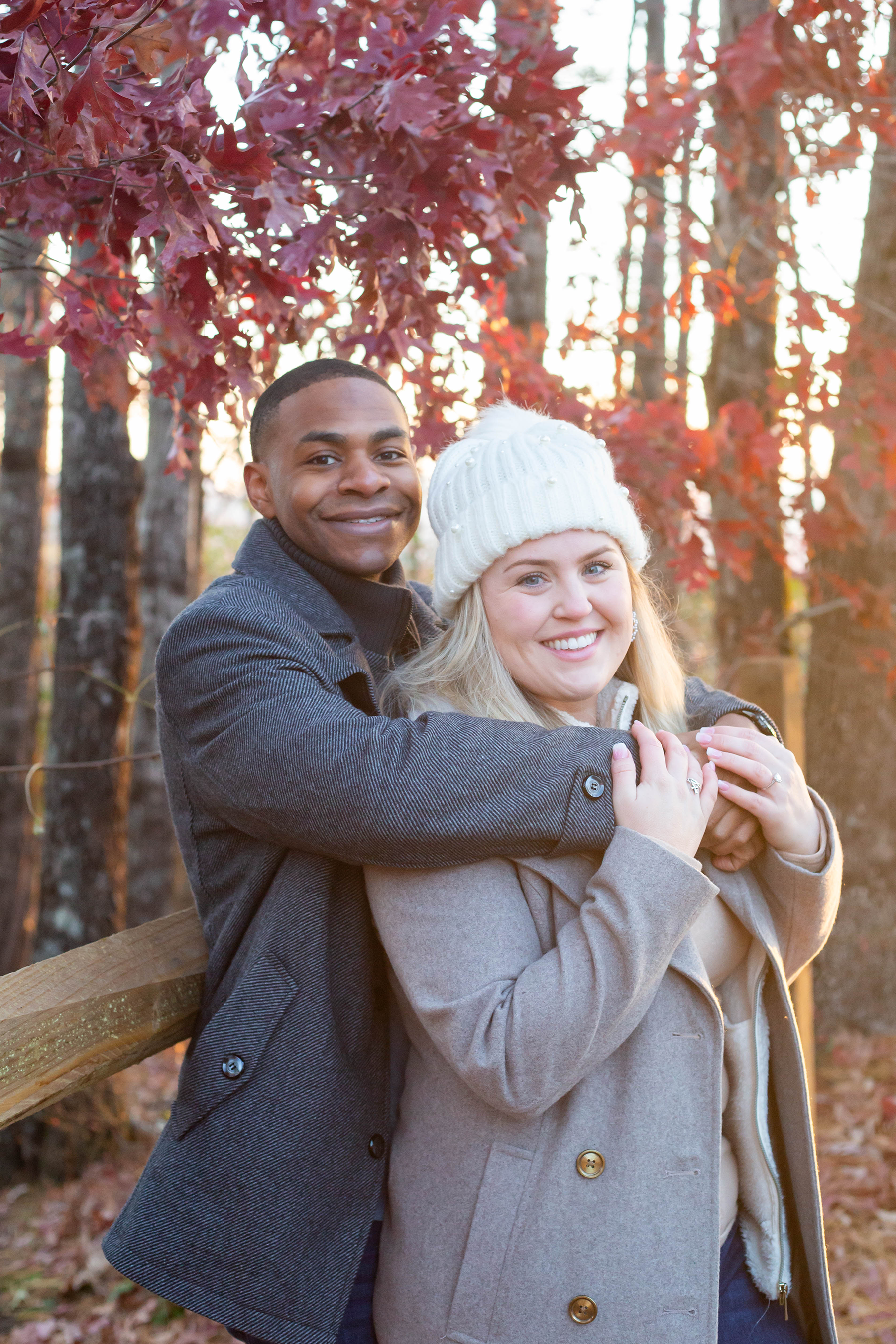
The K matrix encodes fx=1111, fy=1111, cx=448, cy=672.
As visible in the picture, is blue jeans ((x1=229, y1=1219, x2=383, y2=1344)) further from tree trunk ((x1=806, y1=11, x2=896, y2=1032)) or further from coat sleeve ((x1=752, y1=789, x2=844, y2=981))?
tree trunk ((x1=806, y1=11, x2=896, y2=1032))

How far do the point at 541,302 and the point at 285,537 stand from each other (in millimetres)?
4095

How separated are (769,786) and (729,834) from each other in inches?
4.4

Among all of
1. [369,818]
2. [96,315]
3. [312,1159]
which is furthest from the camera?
[96,315]

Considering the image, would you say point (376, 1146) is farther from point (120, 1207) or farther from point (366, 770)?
point (120, 1207)

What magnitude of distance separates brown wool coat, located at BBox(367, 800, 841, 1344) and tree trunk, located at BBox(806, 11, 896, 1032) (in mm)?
3566

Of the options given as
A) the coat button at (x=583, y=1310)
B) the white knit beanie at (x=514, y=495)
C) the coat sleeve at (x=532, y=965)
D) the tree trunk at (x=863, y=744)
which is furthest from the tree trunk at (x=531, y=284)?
the coat button at (x=583, y=1310)

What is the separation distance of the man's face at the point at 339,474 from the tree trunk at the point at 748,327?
6.05 feet

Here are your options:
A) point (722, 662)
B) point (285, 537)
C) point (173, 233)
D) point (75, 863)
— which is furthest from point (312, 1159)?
point (722, 662)

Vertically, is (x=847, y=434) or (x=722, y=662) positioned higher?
(x=847, y=434)

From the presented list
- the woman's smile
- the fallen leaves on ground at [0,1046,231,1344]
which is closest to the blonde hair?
the woman's smile

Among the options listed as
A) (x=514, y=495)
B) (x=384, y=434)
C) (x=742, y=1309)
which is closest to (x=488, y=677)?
(x=514, y=495)

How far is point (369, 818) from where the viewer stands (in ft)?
5.88

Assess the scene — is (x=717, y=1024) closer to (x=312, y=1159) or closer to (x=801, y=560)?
(x=312, y=1159)

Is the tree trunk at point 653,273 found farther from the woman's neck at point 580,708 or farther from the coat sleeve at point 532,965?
the coat sleeve at point 532,965
